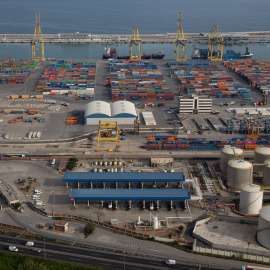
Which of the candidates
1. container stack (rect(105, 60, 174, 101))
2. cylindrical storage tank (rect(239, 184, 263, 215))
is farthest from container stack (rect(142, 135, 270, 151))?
container stack (rect(105, 60, 174, 101))

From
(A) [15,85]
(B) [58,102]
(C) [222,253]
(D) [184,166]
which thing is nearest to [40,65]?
(A) [15,85]

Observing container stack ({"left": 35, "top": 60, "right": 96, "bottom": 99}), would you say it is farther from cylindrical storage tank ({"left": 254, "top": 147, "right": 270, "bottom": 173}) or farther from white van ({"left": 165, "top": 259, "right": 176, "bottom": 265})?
white van ({"left": 165, "top": 259, "right": 176, "bottom": 265})

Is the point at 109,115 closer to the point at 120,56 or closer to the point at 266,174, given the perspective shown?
the point at 266,174

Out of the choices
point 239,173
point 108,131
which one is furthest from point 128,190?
point 108,131

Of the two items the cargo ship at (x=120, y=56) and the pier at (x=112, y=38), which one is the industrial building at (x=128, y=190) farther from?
the pier at (x=112, y=38)

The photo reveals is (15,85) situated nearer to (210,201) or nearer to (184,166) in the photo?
(184,166)

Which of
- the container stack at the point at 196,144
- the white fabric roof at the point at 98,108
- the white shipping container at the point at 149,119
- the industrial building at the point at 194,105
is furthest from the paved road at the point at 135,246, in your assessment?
the industrial building at the point at 194,105
